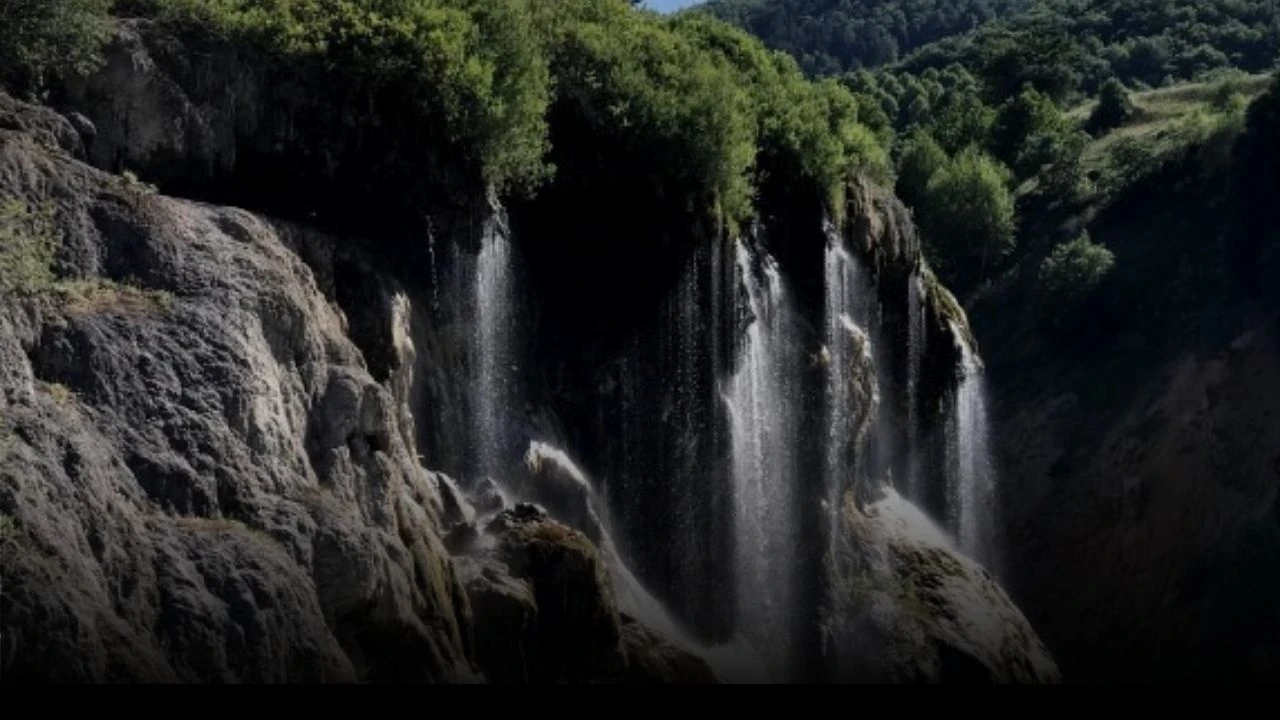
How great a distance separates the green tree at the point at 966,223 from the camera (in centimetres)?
6919

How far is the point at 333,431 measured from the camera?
20.7 meters

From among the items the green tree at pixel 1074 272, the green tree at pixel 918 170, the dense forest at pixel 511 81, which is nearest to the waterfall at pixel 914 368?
the dense forest at pixel 511 81

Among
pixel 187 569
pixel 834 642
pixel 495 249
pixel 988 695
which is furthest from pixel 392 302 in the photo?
pixel 988 695

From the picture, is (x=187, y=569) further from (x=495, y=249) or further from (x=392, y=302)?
(x=495, y=249)

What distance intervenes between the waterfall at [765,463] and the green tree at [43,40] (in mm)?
13354

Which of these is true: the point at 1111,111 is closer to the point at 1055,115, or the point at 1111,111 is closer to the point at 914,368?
the point at 1055,115

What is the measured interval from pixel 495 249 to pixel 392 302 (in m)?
3.05

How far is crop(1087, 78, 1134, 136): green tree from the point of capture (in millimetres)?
84125

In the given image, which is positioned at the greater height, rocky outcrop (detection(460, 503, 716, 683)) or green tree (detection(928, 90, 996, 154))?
green tree (detection(928, 90, 996, 154))

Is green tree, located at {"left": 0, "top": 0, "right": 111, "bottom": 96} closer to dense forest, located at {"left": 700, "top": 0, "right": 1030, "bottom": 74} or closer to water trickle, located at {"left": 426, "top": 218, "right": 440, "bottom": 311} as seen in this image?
water trickle, located at {"left": 426, "top": 218, "right": 440, "bottom": 311}

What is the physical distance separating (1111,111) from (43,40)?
69.7 meters

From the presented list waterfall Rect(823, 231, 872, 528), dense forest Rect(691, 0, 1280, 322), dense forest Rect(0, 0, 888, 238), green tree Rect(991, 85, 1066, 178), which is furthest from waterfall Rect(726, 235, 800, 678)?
green tree Rect(991, 85, 1066, 178)

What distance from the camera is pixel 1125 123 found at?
83.9 metres

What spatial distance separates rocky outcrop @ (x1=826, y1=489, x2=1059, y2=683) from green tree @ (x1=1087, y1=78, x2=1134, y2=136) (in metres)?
49.8
